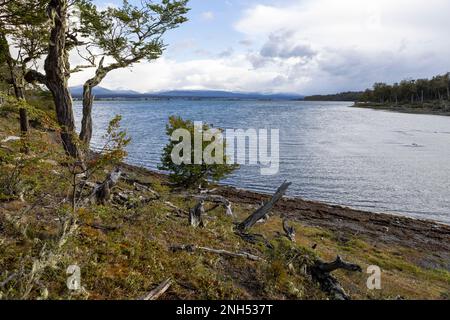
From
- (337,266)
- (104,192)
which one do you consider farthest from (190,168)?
(337,266)

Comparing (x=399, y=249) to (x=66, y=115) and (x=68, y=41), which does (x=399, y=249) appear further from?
(x=68, y=41)

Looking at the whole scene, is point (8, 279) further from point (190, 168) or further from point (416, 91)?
point (416, 91)

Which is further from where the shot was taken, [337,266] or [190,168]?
[190,168]

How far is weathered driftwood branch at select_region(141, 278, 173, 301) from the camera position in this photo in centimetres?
578

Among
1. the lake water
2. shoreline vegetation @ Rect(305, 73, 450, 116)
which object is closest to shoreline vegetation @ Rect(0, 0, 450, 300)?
the lake water

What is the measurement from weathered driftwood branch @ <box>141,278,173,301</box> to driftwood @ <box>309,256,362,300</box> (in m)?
3.41

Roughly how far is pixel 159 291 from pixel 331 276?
4.09 metres

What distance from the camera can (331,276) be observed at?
26.6ft

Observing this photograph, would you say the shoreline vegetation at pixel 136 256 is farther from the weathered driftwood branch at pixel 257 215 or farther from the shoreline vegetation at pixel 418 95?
the shoreline vegetation at pixel 418 95

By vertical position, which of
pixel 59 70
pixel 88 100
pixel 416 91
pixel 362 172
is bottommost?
pixel 362 172

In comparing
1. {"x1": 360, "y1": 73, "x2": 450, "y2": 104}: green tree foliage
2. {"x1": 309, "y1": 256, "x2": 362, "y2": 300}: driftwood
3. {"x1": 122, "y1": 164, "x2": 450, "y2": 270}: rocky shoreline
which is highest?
{"x1": 360, "y1": 73, "x2": 450, "y2": 104}: green tree foliage

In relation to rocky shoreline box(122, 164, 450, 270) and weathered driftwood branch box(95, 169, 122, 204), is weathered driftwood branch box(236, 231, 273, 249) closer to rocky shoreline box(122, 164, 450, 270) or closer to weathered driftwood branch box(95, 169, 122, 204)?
weathered driftwood branch box(95, 169, 122, 204)

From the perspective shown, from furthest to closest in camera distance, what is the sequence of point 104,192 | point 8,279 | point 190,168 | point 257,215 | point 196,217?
point 190,168
point 257,215
point 196,217
point 104,192
point 8,279
